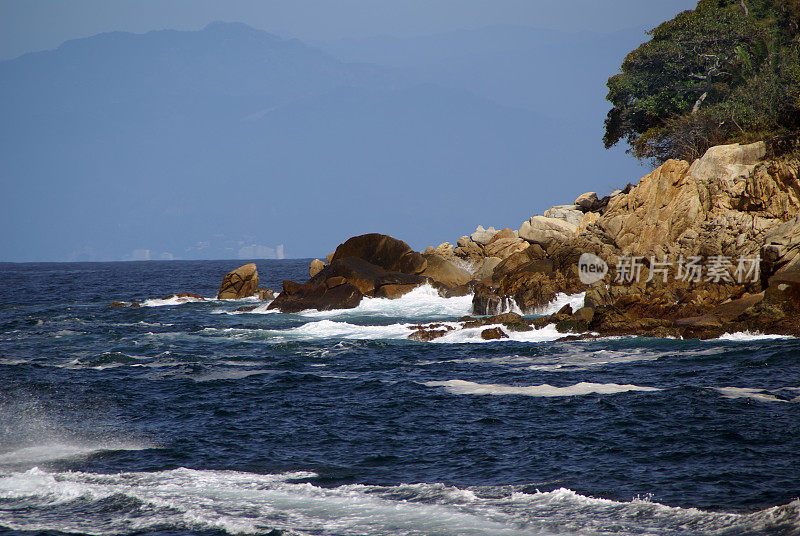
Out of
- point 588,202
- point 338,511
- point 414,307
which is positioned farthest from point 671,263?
point 338,511

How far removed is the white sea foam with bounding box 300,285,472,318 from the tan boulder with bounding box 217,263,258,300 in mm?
15824

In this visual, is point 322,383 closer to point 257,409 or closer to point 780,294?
point 257,409

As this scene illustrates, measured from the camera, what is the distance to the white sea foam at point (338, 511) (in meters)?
12.8

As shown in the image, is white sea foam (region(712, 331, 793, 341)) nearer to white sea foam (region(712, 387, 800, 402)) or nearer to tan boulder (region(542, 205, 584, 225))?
white sea foam (region(712, 387, 800, 402))

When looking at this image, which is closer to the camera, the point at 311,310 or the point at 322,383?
the point at 322,383

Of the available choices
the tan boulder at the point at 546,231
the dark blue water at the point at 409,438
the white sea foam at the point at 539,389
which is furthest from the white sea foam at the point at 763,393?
the tan boulder at the point at 546,231

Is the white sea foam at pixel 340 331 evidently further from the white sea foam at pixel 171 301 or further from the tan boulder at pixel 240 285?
the white sea foam at pixel 171 301

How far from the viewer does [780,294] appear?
3075 centimetres

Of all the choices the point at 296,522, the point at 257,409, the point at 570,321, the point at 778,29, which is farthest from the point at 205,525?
the point at 778,29

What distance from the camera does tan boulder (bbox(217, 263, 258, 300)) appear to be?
64875 millimetres

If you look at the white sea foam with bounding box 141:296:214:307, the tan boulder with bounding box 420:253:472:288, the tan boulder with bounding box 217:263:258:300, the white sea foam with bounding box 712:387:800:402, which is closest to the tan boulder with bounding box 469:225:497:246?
the tan boulder with bounding box 420:253:472:288

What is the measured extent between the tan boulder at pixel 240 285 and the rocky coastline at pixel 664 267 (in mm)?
11469

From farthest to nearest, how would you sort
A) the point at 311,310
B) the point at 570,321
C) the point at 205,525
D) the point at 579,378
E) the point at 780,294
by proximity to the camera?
the point at 311,310 < the point at 570,321 < the point at 780,294 < the point at 579,378 < the point at 205,525

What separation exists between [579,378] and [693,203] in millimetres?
20336
